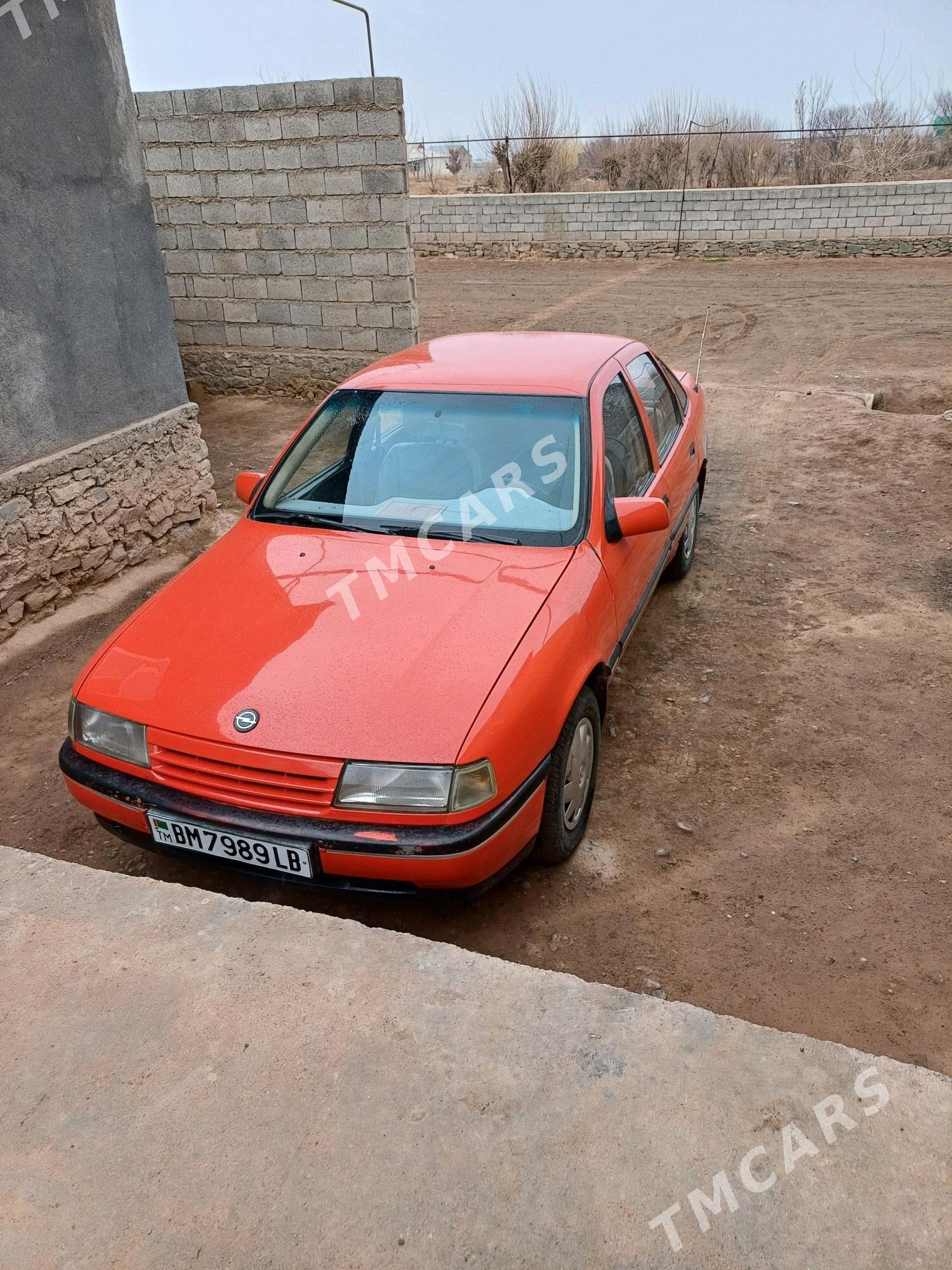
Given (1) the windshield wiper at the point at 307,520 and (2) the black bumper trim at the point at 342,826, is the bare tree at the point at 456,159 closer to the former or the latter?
(1) the windshield wiper at the point at 307,520

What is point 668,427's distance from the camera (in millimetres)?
4777

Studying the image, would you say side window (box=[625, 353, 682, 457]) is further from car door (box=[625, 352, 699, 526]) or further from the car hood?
the car hood

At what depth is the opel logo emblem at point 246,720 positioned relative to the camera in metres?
2.61

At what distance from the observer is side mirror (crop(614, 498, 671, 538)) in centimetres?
343

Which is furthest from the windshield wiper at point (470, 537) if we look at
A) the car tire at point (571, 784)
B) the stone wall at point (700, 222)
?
the stone wall at point (700, 222)

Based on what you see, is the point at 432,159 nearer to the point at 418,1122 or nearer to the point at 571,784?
the point at 571,784

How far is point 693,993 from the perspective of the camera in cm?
267

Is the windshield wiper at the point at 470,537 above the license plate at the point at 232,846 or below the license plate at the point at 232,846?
above

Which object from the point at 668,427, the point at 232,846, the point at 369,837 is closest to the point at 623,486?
the point at 668,427

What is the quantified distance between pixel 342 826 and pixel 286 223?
26.4ft

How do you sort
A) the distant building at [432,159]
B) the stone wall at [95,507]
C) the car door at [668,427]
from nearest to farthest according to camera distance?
the car door at [668,427], the stone wall at [95,507], the distant building at [432,159]

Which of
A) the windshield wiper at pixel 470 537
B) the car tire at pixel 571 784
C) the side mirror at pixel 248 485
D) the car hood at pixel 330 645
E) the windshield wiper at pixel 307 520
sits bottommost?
the car tire at pixel 571 784

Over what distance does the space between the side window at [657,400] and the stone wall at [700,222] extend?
13675 millimetres

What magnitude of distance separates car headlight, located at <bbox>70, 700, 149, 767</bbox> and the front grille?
0.18 feet
